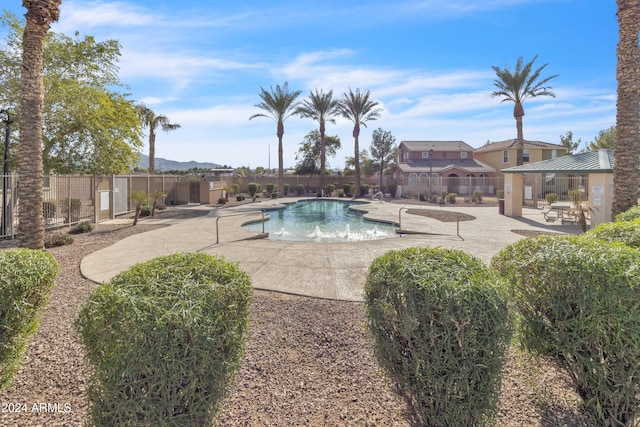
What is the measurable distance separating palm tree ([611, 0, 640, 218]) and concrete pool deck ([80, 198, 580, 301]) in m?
3.25

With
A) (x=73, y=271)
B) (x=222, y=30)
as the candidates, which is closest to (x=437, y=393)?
(x=73, y=271)

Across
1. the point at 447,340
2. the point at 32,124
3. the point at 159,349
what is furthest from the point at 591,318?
the point at 32,124

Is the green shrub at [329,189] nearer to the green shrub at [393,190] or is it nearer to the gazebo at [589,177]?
the green shrub at [393,190]

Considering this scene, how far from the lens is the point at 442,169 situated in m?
36.2

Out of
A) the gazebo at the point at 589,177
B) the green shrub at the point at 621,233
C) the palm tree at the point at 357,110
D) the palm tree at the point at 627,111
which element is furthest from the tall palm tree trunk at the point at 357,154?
the green shrub at the point at 621,233

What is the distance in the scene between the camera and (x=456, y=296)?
2078 mm

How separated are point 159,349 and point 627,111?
43.9 feet

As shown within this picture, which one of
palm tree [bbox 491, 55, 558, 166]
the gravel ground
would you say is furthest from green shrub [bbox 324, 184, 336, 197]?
the gravel ground

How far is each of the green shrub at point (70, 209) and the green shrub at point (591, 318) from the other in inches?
627

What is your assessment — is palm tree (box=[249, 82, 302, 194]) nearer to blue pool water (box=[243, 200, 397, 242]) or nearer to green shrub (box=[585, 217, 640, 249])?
blue pool water (box=[243, 200, 397, 242])

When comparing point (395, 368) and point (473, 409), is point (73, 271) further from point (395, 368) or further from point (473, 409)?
point (473, 409)

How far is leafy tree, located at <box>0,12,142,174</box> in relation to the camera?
1348 centimetres

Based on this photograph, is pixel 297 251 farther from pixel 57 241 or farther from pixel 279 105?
pixel 279 105

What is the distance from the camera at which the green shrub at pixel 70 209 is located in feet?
44.1
